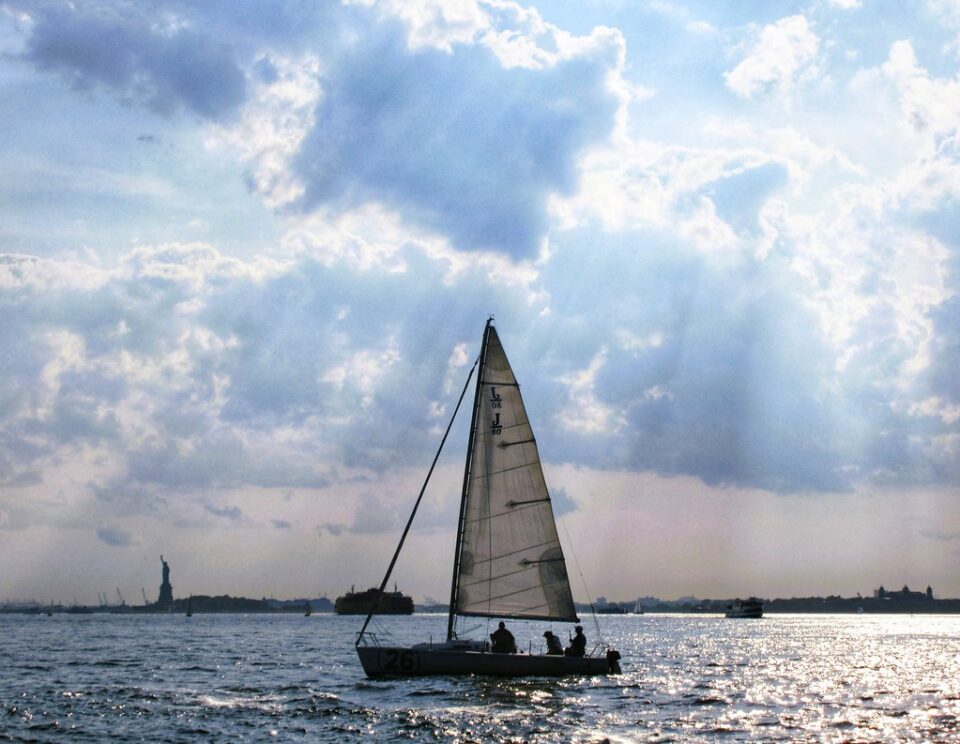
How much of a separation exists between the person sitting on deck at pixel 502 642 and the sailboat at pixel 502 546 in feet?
1.41

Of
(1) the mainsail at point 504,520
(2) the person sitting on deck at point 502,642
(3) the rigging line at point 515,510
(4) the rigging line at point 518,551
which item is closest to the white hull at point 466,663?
(2) the person sitting on deck at point 502,642

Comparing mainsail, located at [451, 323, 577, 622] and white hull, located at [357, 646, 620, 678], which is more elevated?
mainsail, located at [451, 323, 577, 622]

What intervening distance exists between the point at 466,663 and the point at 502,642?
1963mm

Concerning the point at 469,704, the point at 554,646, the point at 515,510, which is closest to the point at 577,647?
the point at 554,646

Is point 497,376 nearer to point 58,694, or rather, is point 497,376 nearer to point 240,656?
point 58,694

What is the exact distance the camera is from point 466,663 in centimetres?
4388

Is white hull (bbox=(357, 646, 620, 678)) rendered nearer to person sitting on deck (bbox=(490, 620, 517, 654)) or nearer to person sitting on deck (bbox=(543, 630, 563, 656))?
person sitting on deck (bbox=(490, 620, 517, 654))

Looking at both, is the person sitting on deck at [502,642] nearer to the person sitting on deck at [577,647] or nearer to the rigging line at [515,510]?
the person sitting on deck at [577,647]

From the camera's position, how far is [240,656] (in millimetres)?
76875

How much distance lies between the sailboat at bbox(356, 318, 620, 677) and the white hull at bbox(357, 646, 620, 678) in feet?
0.14

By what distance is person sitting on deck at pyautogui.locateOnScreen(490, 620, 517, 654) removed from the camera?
44.8 m

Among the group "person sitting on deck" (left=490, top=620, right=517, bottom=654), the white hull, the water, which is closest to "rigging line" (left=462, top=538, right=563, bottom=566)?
"person sitting on deck" (left=490, top=620, right=517, bottom=654)

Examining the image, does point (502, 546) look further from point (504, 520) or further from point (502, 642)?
point (502, 642)

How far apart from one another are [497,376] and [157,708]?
771 inches
